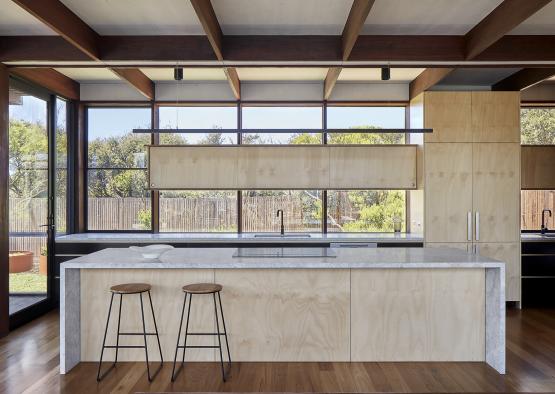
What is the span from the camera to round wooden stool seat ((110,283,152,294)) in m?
3.20

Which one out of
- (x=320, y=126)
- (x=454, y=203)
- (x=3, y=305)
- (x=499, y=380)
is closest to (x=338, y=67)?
(x=320, y=126)

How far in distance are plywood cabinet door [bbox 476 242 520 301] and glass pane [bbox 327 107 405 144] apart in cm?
188

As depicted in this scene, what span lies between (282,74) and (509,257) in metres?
3.81

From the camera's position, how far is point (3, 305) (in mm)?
4238

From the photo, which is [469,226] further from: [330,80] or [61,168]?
[61,168]

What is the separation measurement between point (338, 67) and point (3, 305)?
438cm

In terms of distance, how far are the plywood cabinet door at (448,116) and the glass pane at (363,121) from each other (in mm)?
685

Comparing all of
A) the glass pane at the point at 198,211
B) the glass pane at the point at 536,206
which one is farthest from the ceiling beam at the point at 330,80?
the glass pane at the point at 536,206

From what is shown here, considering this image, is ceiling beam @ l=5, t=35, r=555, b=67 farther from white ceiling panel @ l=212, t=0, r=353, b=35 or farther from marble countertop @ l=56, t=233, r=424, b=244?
marble countertop @ l=56, t=233, r=424, b=244

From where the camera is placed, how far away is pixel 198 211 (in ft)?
19.6

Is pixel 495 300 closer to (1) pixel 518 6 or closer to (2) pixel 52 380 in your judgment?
(1) pixel 518 6

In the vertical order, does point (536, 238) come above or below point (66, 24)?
below

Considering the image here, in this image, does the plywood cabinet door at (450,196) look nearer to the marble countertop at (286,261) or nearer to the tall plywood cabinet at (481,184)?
the tall plywood cabinet at (481,184)

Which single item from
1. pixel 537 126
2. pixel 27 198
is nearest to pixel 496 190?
pixel 537 126
